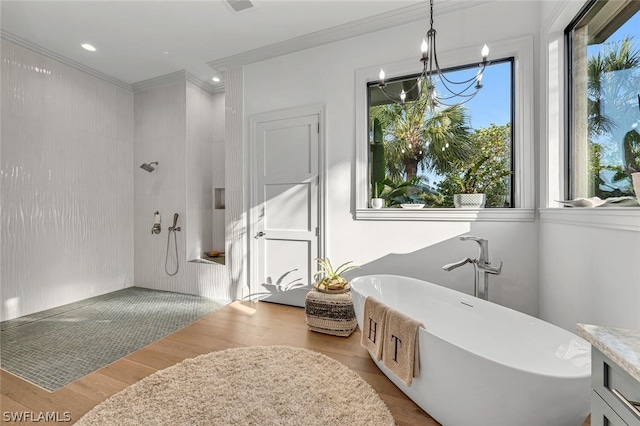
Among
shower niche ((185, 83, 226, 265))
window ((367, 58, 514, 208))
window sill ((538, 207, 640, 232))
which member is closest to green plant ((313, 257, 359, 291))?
window ((367, 58, 514, 208))

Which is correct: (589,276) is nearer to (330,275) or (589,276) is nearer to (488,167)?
(488,167)

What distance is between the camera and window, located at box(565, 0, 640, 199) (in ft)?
4.73

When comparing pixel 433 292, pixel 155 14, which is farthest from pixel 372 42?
pixel 433 292

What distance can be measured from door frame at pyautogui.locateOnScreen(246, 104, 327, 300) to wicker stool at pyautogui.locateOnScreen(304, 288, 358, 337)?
57 centimetres

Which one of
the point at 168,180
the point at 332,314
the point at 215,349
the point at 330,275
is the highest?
the point at 168,180

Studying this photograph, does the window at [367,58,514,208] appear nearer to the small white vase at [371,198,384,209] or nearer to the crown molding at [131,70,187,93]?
the small white vase at [371,198,384,209]

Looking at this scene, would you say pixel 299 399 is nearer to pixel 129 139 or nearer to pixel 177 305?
pixel 177 305

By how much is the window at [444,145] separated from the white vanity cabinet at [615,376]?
196 cm

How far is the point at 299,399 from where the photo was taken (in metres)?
1.63

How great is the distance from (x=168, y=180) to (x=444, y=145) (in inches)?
131

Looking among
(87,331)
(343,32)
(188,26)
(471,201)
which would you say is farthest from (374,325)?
(188,26)

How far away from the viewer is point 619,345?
0.65m

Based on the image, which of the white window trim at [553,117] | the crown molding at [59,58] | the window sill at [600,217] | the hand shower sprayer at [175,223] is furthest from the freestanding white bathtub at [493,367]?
the crown molding at [59,58]

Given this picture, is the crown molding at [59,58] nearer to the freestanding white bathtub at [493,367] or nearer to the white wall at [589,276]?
the freestanding white bathtub at [493,367]
